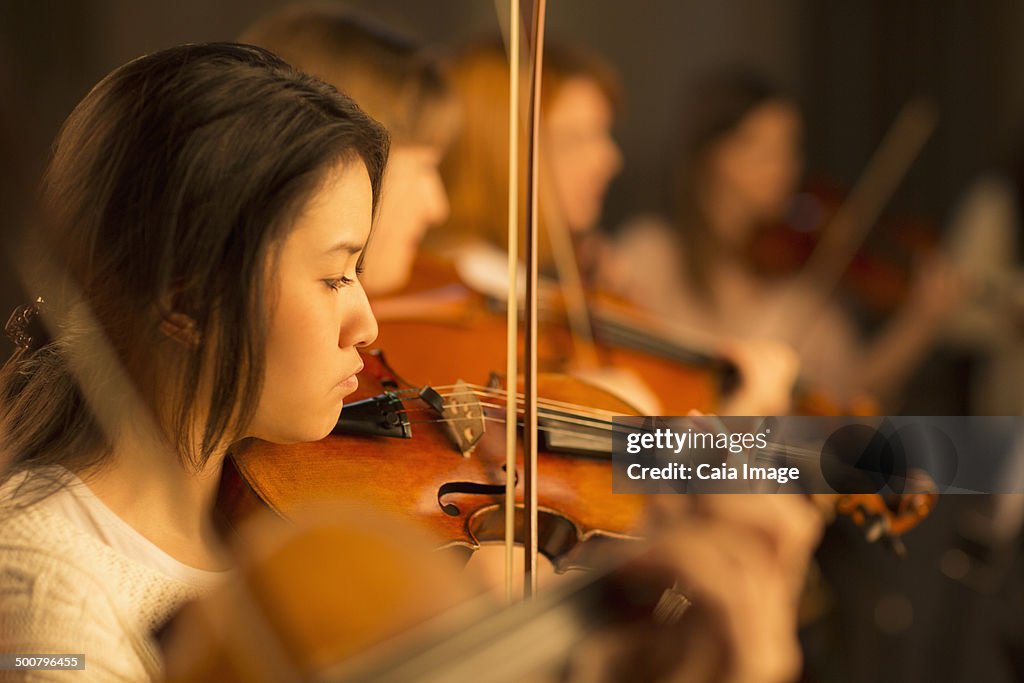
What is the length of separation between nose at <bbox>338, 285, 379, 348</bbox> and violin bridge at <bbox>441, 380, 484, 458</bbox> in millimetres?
50

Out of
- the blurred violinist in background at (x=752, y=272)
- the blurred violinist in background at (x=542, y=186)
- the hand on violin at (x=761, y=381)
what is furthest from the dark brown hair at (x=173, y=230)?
the blurred violinist in background at (x=752, y=272)

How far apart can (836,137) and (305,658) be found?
153 cm

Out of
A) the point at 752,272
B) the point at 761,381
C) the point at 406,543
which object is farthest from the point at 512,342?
the point at 752,272

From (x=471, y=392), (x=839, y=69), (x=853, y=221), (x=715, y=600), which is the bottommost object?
(x=715, y=600)

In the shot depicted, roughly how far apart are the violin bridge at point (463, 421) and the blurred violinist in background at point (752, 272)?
101 centimetres

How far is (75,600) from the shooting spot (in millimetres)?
365

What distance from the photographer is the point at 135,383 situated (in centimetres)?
39

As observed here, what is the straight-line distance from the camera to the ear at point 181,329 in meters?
0.38

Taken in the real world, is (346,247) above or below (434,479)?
above

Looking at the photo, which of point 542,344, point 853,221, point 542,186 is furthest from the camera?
point 853,221

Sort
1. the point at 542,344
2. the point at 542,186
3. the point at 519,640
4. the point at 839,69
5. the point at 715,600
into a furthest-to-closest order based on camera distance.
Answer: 1. the point at 839,69
2. the point at 542,186
3. the point at 542,344
4. the point at 715,600
5. the point at 519,640

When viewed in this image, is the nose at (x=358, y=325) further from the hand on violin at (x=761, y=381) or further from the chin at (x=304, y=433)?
the hand on violin at (x=761, y=381)

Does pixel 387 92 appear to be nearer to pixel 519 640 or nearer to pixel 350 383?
pixel 350 383

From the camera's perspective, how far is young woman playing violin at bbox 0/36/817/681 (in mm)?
374
